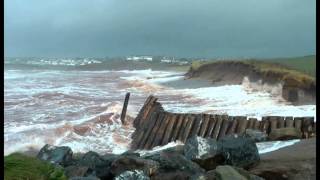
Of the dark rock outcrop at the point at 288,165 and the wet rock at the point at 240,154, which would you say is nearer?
the dark rock outcrop at the point at 288,165

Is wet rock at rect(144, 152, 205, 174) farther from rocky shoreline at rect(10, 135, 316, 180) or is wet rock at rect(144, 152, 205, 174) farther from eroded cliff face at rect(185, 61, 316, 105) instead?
eroded cliff face at rect(185, 61, 316, 105)

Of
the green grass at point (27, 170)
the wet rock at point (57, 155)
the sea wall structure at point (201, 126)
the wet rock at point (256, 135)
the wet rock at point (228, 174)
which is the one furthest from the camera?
the sea wall structure at point (201, 126)

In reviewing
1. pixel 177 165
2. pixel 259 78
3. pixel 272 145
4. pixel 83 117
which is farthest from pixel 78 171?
pixel 259 78

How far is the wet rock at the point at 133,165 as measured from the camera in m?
6.55

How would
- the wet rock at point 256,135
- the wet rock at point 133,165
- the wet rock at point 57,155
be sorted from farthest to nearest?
the wet rock at point 256,135 < the wet rock at point 57,155 < the wet rock at point 133,165

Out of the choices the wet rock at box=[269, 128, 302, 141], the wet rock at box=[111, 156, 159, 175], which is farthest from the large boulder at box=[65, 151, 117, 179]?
the wet rock at box=[269, 128, 302, 141]

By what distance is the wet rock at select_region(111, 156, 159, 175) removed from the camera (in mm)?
6549

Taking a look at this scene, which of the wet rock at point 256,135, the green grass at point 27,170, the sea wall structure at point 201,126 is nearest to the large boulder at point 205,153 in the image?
the green grass at point 27,170

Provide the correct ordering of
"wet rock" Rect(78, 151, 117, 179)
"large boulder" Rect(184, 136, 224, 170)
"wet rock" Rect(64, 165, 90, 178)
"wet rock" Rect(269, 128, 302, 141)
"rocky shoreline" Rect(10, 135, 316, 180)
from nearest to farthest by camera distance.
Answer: "rocky shoreline" Rect(10, 135, 316, 180), "wet rock" Rect(64, 165, 90, 178), "wet rock" Rect(78, 151, 117, 179), "large boulder" Rect(184, 136, 224, 170), "wet rock" Rect(269, 128, 302, 141)

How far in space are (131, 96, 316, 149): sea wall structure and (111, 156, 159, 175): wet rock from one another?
5.94 meters

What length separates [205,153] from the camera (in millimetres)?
7457

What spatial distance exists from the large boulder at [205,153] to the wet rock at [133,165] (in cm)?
100

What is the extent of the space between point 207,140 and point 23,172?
3844 mm

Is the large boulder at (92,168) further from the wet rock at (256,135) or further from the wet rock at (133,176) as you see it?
the wet rock at (256,135)
